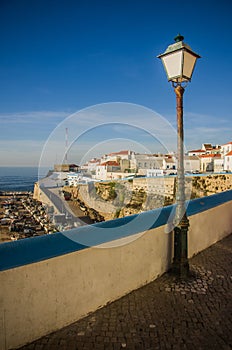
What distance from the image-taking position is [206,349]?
6.68 feet

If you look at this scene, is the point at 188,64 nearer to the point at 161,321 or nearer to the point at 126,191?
the point at 161,321

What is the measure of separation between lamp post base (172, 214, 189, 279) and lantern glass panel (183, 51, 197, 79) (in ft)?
6.51

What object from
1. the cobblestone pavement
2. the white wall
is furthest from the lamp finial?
the cobblestone pavement

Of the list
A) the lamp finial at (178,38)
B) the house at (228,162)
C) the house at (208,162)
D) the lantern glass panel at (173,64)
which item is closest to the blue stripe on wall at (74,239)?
the lantern glass panel at (173,64)

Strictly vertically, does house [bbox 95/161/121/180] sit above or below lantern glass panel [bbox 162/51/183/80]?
below

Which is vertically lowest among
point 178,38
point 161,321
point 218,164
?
point 161,321

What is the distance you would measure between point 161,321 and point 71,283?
1.01 m

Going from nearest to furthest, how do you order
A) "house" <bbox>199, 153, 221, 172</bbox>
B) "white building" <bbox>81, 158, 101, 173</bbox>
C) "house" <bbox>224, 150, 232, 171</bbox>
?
"white building" <bbox>81, 158, 101, 173</bbox>, "house" <bbox>224, 150, 232, 171</bbox>, "house" <bbox>199, 153, 221, 172</bbox>

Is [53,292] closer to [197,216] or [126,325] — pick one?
[126,325]

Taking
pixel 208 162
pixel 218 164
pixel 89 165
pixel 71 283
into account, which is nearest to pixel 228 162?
pixel 218 164

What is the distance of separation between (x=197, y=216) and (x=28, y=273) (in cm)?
302

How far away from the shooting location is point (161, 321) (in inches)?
94.0

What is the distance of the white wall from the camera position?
192 centimetres

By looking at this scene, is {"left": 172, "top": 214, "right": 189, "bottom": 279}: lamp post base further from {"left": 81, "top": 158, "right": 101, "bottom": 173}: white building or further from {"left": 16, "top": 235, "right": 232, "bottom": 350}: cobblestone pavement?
{"left": 81, "top": 158, "right": 101, "bottom": 173}: white building
